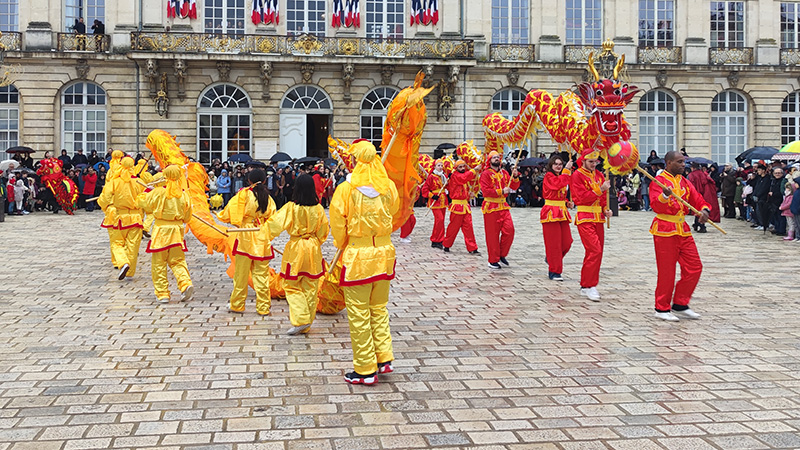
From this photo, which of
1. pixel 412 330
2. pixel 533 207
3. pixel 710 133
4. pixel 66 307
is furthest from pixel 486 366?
pixel 710 133

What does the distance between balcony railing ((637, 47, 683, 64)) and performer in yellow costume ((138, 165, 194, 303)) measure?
953 inches

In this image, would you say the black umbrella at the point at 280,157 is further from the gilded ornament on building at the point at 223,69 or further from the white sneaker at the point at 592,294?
the white sneaker at the point at 592,294

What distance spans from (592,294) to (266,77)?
19.8 metres

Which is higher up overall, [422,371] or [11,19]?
[11,19]

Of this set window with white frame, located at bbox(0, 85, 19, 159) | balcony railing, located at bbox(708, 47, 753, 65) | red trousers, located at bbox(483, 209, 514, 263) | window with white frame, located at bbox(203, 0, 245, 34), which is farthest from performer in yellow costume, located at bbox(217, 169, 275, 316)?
balcony railing, located at bbox(708, 47, 753, 65)

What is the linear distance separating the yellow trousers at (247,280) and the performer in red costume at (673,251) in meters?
4.10

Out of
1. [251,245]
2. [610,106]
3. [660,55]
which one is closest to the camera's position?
[251,245]

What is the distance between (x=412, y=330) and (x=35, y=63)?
23670mm

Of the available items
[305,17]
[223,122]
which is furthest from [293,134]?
[305,17]

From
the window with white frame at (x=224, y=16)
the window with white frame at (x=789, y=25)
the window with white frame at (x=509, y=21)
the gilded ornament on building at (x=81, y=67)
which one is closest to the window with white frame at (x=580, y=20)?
the window with white frame at (x=509, y=21)

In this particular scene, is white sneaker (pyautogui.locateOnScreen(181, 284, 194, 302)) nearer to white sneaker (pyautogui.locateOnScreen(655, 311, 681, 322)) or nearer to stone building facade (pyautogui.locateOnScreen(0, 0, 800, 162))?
white sneaker (pyautogui.locateOnScreen(655, 311, 681, 322))

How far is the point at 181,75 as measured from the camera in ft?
85.4

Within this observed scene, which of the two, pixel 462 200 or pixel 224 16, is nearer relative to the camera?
pixel 462 200

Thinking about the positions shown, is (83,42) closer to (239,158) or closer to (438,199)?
(239,158)
